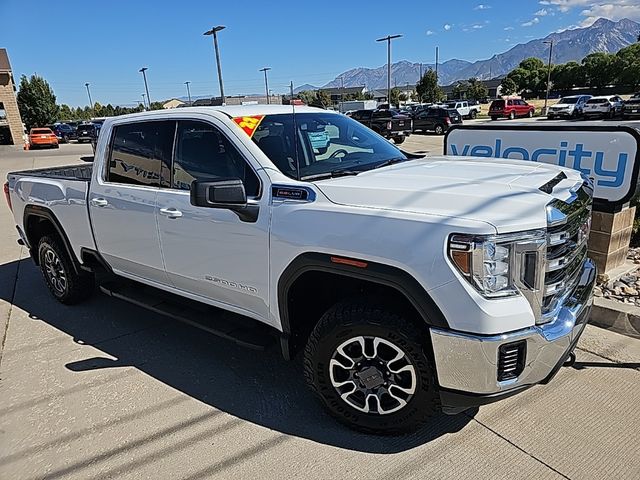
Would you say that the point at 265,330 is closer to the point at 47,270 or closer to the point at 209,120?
the point at 209,120

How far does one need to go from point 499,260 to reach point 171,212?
2.24 metres

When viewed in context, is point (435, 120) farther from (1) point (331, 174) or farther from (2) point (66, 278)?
(1) point (331, 174)

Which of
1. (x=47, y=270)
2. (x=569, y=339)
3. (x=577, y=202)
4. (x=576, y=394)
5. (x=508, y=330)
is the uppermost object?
(x=577, y=202)

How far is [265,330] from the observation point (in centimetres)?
317

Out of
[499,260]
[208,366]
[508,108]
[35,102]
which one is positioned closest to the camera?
[499,260]

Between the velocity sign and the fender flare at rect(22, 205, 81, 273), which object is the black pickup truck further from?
the fender flare at rect(22, 205, 81, 273)

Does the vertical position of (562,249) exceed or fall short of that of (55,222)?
it exceeds it

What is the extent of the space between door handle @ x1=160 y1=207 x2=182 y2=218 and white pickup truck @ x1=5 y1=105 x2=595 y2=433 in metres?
0.02

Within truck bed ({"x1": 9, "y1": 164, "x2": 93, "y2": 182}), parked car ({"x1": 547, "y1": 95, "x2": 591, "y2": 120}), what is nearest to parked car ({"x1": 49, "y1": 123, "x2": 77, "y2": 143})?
parked car ({"x1": 547, "y1": 95, "x2": 591, "y2": 120})

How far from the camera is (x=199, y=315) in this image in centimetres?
356

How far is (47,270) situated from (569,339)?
5.04 m

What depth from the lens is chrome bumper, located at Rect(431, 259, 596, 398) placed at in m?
2.22

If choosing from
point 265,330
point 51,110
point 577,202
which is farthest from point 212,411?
point 51,110

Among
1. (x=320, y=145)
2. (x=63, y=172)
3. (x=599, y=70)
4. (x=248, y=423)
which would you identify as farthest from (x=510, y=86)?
(x=248, y=423)
